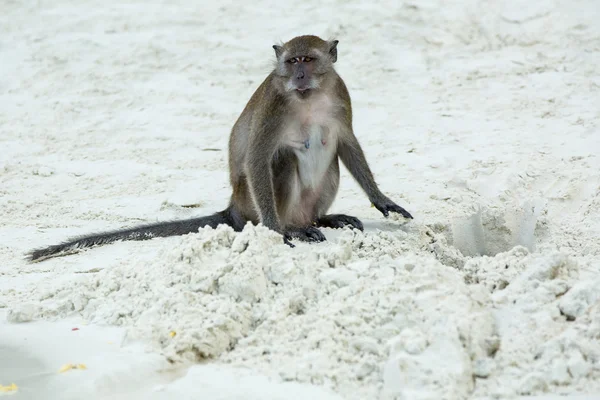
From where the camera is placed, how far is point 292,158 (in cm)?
586

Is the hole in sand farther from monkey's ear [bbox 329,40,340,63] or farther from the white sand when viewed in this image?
monkey's ear [bbox 329,40,340,63]

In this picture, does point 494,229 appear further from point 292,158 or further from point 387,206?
point 292,158

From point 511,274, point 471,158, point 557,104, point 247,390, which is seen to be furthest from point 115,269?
point 557,104

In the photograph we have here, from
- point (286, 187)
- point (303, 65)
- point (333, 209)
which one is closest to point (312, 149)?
point (286, 187)

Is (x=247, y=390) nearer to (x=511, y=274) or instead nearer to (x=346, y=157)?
(x=511, y=274)

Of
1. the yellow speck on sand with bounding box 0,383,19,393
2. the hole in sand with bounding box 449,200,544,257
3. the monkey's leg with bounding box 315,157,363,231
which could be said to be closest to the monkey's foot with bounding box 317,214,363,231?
the monkey's leg with bounding box 315,157,363,231

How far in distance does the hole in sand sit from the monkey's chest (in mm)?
1007

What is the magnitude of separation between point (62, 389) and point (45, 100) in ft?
20.2

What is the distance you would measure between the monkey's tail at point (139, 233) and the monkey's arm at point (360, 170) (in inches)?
34.5

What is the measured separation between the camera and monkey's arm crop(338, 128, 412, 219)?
6.06 meters

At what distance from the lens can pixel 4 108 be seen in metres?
9.07

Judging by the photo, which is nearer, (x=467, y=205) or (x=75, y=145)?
(x=467, y=205)

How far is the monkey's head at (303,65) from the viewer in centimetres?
559

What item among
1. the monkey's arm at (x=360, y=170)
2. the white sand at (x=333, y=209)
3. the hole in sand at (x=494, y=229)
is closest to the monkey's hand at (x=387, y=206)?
the monkey's arm at (x=360, y=170)
